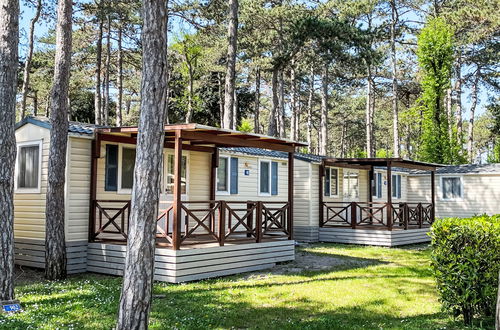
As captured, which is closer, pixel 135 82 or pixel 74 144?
pixel 74 144

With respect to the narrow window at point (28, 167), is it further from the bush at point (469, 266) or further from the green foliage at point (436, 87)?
the green foliage at point (436, 87)

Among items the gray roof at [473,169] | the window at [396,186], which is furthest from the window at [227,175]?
the gray roof at [473,169]

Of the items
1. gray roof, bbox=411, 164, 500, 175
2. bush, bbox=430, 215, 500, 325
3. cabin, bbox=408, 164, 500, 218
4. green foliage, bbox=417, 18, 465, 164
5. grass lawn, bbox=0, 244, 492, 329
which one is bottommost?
grass lawn, bbox=0, 244, 492, 329

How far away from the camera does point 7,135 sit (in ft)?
21.3

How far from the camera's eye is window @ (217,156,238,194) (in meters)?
12.6

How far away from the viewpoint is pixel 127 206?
9.45 meters

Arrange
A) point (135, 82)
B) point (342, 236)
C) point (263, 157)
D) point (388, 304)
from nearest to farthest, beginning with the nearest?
1. point (388, 304)
2. point (263, 157)
3. point (342, 236)
4. point (135, 82)

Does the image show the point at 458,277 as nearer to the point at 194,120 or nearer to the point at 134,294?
the point at 134,294

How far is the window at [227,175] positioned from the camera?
41.5ft

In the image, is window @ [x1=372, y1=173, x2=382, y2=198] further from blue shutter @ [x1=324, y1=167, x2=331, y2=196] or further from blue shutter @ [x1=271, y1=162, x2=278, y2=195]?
blue shutter @ [x1=271, y1=162, x2=278, y2=195]

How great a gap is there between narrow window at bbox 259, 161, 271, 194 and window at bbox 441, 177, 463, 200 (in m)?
10.2

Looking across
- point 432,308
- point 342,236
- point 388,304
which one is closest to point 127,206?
point 388,304

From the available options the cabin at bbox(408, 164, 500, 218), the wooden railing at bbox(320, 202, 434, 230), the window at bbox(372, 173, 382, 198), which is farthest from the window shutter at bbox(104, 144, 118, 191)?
the cabin at bbox(408, 164, 500, 218)

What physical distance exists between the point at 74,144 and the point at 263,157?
610 cm
